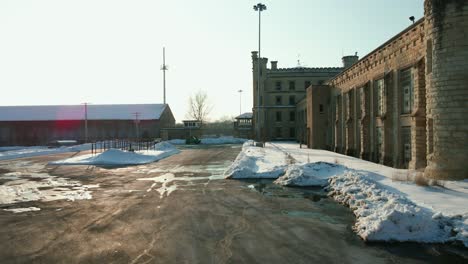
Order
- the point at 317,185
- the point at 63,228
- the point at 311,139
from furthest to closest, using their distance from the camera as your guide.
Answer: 1. the point at 311,139
2. the point at 317,185
3. the point at 63,228

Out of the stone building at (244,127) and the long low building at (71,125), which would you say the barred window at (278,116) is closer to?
the stone building at (244,127)

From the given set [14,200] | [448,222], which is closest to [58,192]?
[14,200]

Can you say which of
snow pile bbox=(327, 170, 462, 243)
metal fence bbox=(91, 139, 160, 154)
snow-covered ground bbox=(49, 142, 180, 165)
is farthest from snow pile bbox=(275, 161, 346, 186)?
metal fence bbox=(91, 139, 160, 154)

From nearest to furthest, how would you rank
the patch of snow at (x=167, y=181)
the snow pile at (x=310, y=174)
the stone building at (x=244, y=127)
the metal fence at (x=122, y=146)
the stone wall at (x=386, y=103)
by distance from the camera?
the patch of snow at (x=167, y=181) < the snow pile at (x=310, y=174) < the stone wall at (x=386, y=103) < the metal fence at (x=122, y=146) < the stone building at (x=244, y=127)

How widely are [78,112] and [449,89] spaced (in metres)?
68.5

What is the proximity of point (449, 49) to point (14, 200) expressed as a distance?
16.3 meters

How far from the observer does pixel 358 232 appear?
28.2 feet

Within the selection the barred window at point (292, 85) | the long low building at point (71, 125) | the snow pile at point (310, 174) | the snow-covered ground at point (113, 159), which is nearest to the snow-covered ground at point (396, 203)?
the snow pile at point (310, 174)

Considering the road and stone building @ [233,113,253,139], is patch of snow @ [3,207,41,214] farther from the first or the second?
stone building @ [233,113,253,139]

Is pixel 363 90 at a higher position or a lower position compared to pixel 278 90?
lower

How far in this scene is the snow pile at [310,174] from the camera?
53.3 ft

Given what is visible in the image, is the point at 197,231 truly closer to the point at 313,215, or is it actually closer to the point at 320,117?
the point at 313,215

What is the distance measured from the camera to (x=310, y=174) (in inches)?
670

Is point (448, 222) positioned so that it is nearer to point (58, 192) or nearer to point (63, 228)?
point (63, 228)
